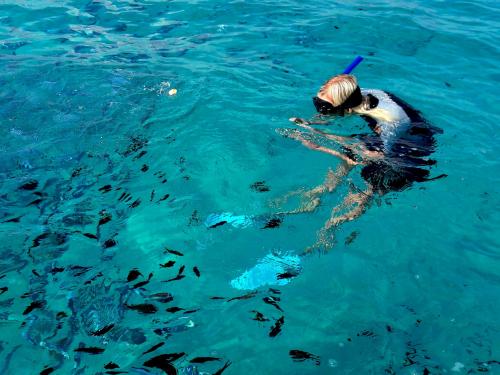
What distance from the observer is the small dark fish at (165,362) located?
317cm

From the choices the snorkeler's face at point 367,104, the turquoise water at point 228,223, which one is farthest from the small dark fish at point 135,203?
the snorkeler's face at point 367,104

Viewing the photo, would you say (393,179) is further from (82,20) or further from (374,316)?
(82,20)

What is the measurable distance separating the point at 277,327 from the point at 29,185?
320cm

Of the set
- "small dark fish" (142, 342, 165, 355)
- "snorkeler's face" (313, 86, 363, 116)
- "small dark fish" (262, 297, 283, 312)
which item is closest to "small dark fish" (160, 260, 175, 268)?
"small dark fish" (142, 342, 165, 355)

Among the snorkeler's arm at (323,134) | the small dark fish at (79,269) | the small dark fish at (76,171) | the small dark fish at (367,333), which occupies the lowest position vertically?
the small dark fish at (367,333)

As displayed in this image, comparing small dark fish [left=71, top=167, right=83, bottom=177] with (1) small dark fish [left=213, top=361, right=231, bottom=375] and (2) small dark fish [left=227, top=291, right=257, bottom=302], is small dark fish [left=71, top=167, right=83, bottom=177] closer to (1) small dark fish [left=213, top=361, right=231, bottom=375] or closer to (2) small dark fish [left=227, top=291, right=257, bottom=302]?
(2) small dark fish [left=227, top=291, right=257, bottom=302]

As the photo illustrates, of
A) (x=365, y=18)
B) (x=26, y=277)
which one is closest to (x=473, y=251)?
(x=26, y=277)

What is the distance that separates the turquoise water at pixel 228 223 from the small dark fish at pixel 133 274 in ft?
0.14

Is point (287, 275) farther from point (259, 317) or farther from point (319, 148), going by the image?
point (319, 148)

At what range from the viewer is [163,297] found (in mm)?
3730

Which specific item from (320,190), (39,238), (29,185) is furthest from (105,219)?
(320,190)

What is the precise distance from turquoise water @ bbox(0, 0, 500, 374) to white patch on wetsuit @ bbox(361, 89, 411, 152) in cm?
56

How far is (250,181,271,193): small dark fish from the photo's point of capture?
489cm

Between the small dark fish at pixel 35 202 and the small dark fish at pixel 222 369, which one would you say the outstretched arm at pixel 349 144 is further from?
the small dark fish at pixel 35 202
